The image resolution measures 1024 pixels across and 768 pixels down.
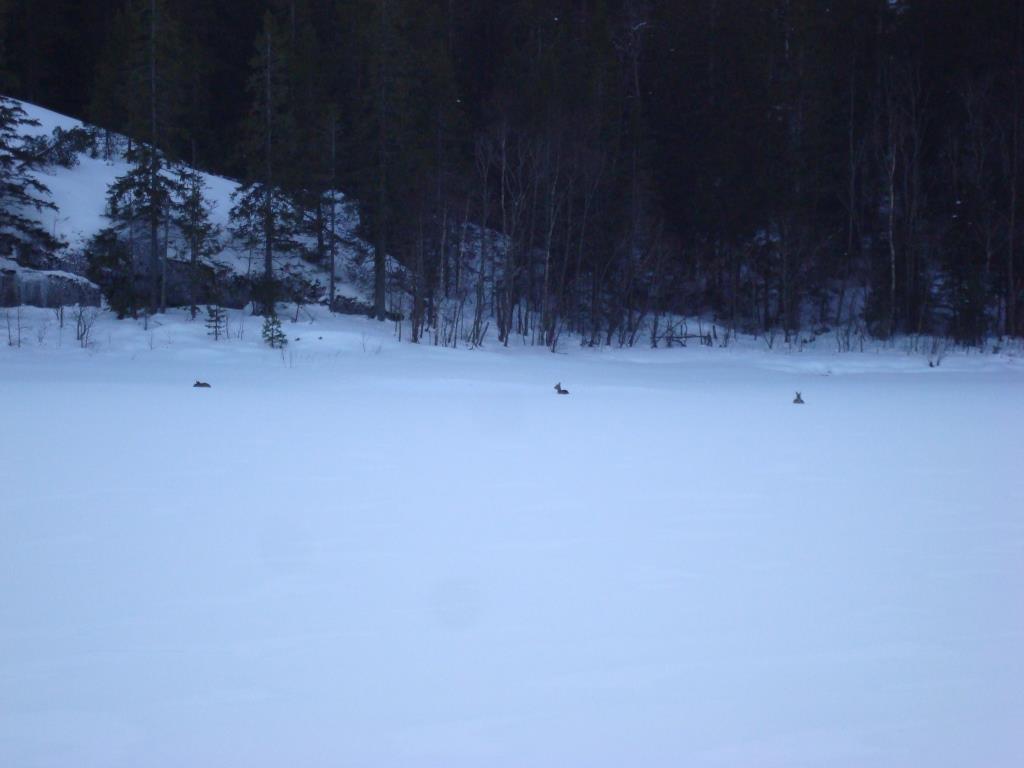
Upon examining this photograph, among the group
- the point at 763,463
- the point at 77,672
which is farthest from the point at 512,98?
the point at 77,672

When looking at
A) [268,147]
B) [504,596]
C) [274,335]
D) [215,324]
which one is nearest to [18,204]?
[268,147]

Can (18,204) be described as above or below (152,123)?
below

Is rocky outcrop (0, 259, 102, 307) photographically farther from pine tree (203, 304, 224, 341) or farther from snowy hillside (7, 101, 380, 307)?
pine tree (203, 304, 224, 341)

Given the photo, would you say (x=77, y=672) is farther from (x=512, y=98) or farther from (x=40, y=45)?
(x=40, y=45)

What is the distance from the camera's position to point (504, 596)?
560cm

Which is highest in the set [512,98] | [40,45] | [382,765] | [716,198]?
[40,45]

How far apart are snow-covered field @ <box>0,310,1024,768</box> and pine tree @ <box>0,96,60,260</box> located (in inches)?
743

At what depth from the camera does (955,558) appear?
6.38 meters

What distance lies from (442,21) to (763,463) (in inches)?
1439

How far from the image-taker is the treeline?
32.4 meters

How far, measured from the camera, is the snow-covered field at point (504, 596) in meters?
4.01

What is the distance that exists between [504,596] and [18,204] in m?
29.7

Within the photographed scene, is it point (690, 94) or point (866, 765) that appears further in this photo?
point (690, 94)

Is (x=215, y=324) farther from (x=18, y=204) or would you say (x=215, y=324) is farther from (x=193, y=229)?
(x=18, y=204)
